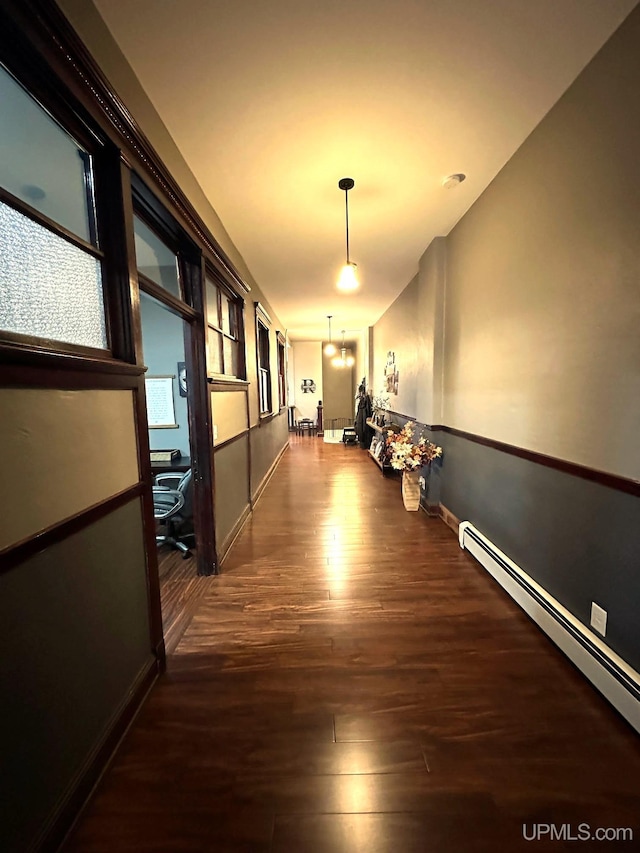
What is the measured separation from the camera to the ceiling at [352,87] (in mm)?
1374

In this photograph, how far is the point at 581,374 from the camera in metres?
1.73

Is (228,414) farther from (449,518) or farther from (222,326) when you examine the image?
(449,518)

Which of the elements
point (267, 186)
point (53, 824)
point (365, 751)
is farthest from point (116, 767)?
point (267, 186)

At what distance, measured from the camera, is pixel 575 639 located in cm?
170

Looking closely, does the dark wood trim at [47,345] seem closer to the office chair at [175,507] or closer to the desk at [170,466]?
the office chair at [175,507]

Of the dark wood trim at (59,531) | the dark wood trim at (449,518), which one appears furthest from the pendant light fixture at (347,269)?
the dark wood trim at (449,518)

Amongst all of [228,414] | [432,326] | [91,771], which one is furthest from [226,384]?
[91,771]

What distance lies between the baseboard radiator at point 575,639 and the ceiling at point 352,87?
8.72 ft

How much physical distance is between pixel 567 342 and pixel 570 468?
667 mm

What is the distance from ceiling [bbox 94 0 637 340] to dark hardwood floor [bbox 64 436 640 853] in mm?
2865

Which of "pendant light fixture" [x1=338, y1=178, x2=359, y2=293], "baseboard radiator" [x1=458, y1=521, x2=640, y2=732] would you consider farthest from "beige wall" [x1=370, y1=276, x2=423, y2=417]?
"baseboard radiator" [x1=458, y1=521, x2=640, y2=732]

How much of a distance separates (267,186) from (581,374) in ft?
7.87

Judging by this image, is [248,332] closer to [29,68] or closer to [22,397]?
[29,68]

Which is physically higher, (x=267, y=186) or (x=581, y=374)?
(x=267, y=186)
